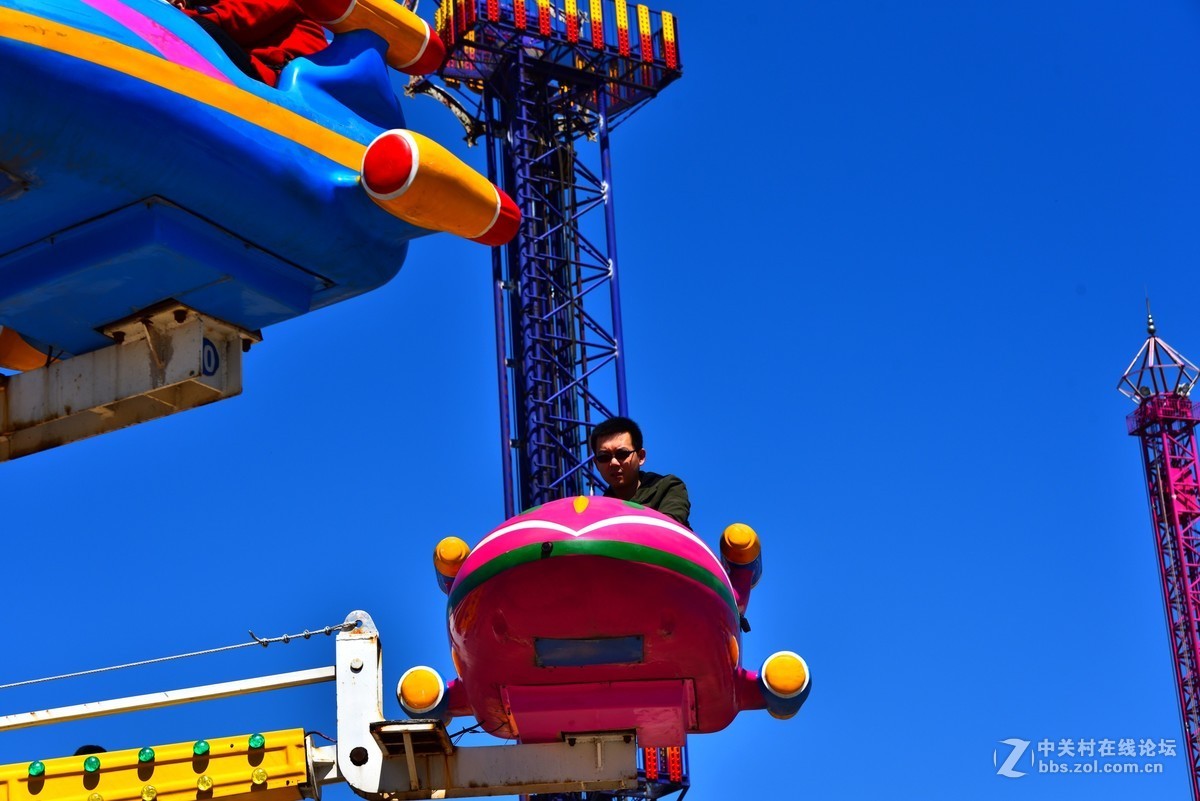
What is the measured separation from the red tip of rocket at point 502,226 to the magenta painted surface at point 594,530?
2014 millimetres

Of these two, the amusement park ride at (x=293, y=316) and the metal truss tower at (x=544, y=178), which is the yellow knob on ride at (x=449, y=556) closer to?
the amusement park ride at (x=293, y=316)

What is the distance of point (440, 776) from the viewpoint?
10.2 meters

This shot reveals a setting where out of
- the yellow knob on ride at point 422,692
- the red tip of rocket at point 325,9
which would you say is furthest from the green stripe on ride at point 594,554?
the red tip of rocket at point 325,9

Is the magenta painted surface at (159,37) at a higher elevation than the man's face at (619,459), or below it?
higher

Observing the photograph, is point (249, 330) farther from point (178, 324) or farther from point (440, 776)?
point (440, 776)

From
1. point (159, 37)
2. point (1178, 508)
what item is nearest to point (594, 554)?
point (159, 37)

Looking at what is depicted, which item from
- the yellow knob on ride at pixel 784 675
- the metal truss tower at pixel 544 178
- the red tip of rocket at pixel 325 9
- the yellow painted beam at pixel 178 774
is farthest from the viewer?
the metal truss tower at pixel 544 178

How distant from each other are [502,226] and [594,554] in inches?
101

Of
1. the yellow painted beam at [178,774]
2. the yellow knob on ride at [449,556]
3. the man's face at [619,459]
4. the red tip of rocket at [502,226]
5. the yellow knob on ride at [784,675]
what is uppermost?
the red tip of rocket at [502,226]

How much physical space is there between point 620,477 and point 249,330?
2.32 meters

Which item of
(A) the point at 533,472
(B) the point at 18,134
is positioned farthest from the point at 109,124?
(A) the point at 533,472

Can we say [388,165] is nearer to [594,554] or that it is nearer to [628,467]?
[628,467]

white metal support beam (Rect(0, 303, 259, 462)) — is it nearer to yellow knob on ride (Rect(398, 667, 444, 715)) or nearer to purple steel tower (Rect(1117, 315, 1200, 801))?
yellow knob on ride (Rect(398, 667, 444, 715))

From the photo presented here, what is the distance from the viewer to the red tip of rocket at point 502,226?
11.1 m
